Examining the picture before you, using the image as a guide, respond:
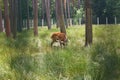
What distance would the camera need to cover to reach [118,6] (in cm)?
5075

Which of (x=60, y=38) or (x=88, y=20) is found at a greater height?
(x=88, y=20)

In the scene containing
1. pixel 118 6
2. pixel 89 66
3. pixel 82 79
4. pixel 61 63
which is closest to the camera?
pixel 82 79

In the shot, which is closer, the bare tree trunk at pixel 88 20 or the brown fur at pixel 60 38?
the bare tree trunk at pixel 88 20

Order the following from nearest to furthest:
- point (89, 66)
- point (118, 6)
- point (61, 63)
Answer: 1. point (89, 66)
2. point (61, 63)
3. point (118, 6)

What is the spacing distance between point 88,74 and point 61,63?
1.23m

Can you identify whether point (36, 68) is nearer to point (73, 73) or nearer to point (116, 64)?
point (73, 73)

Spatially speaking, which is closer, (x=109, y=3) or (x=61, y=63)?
(x=61, y=63)

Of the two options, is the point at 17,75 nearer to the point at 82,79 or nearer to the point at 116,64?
the point at 82,79

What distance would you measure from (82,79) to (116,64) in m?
1.87

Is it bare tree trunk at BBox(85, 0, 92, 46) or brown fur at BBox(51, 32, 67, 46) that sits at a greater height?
bare tree trunk at BBox(85, 0, 92, 46)

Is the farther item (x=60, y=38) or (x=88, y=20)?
(x=60, y=38)

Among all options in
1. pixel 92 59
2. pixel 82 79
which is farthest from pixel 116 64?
pixel 82 79

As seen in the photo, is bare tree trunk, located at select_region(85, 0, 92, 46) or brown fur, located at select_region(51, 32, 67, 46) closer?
bare tree trunk, located at select_region(85, 0, 92, 46)

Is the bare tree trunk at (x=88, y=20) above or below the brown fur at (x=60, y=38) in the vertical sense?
above
